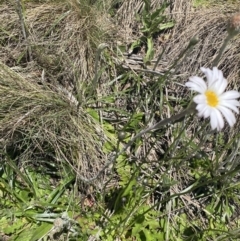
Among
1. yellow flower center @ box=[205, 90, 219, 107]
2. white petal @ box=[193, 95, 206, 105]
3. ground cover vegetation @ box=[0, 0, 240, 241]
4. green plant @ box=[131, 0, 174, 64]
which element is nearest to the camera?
white petal @ box=[193, 95, 206, 105]

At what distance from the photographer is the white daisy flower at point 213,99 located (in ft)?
3.88

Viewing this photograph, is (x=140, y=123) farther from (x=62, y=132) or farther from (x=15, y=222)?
(x=15, y=222)

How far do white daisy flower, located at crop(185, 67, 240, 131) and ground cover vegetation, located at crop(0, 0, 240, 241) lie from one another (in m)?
0.35

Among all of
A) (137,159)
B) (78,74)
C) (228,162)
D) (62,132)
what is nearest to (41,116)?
(62,132)

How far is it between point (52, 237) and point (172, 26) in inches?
55.8

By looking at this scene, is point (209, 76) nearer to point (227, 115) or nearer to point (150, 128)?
point (227, 115)

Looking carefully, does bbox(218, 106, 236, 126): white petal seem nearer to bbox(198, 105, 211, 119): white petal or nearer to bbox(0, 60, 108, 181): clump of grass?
bbox(198, 105, 211, 119): white petal

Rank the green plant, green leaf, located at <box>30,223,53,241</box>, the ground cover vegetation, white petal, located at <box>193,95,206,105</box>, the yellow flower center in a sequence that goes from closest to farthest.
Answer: white petal, located at <box>193,95,206,105</box>, the yellow flower center, green leaf, located at <box>30,223,53,241</box>, the ground cover vegetation, the green plant

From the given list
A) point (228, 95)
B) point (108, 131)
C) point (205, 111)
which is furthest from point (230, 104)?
point (108, 131)

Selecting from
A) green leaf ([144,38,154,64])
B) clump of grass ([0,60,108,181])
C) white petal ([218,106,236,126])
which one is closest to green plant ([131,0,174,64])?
green leaf ([144,38,154,64])

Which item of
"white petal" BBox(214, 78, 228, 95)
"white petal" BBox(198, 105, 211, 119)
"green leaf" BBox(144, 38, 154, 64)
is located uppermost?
"green leaf" BBox(144, 38, 154, 64)

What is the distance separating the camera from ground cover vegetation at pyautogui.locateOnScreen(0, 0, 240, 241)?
1.88 metres

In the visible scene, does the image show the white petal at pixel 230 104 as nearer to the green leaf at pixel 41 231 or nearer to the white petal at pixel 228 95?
the white petal at pixel 228 95

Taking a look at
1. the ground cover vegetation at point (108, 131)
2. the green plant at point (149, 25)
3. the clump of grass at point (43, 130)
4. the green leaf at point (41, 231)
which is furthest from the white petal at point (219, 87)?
the green plant at point (149, 25)
